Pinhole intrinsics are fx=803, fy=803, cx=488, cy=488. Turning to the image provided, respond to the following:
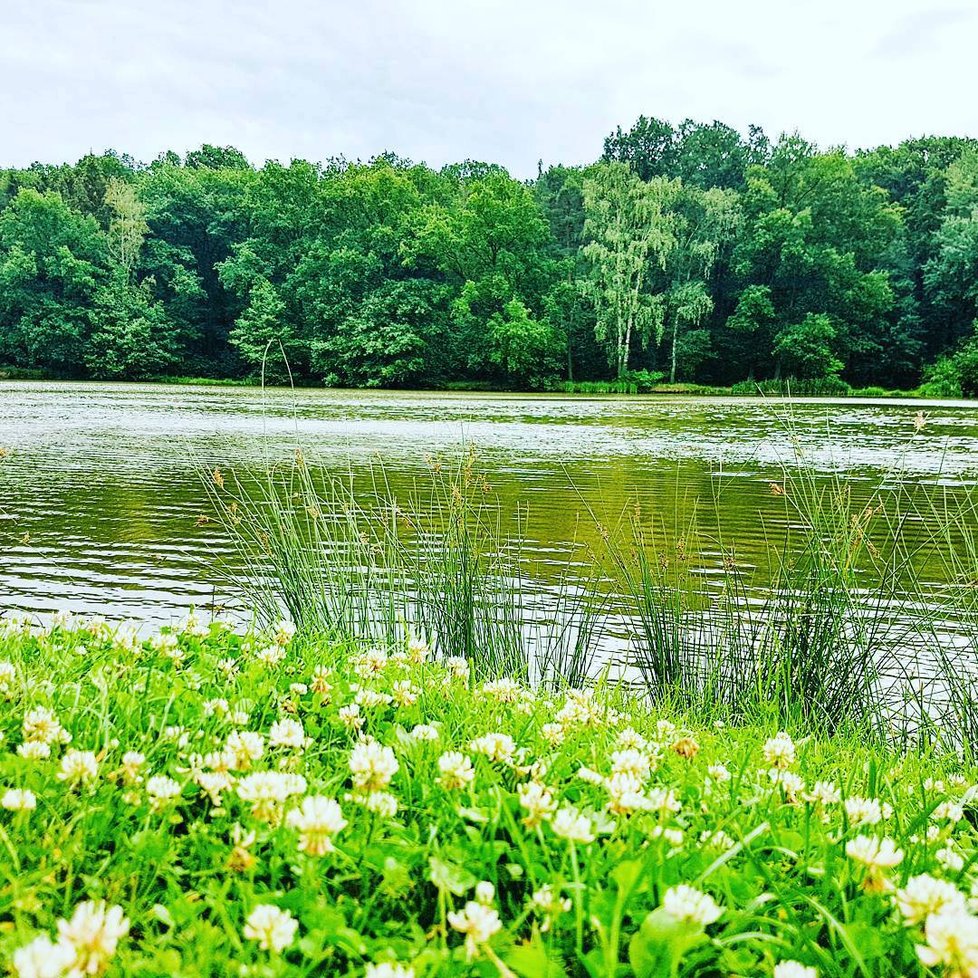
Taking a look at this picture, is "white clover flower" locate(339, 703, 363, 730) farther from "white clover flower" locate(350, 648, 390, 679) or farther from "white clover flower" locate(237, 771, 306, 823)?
"white clover flower" locate(237, 771, 306, 823)

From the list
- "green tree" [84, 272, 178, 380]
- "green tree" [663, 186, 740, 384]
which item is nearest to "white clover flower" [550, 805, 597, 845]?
"green tree" [663, 186, 740, 384]

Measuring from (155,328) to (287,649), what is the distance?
4791cm

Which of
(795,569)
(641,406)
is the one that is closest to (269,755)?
(795,569)

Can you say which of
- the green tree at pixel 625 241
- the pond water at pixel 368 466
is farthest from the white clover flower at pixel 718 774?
the green tree at pixel 625 241

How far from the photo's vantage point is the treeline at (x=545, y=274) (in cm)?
3956

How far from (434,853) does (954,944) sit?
69 centimetres

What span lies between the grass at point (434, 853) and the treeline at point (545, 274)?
1430 inches

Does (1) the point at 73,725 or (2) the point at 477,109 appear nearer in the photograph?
(1) the point at 73,725

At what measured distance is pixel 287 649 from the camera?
Answer: 2.64 meters

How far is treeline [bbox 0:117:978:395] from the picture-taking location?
1558 inches

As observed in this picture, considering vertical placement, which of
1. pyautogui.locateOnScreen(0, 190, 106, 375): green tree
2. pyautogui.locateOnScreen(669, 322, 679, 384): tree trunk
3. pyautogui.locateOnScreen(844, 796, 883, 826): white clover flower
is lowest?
pyautogui.locateOnScreen(844, 796, 883, 826): white clover flower

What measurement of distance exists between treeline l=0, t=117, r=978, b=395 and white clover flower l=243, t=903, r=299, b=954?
3700cm

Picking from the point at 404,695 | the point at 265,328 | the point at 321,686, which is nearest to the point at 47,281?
the point at 265,328

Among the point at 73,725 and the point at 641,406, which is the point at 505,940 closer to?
the point at 73,725
